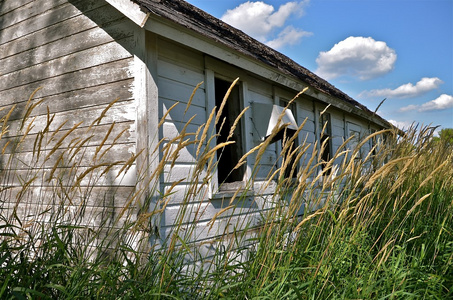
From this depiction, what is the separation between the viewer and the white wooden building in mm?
3514

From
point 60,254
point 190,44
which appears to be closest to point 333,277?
point 60,254

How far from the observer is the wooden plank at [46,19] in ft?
13.7

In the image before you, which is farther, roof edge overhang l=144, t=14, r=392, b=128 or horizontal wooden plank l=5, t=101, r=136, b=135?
horizontal wooden plank l=5, t=101, r=136, b=135

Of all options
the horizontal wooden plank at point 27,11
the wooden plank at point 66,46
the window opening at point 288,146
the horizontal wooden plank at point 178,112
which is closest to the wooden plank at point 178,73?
the horizontal wooden plank at point 178,112

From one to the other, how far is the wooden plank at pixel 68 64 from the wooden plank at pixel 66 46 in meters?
0.06

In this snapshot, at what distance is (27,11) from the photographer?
4.92m

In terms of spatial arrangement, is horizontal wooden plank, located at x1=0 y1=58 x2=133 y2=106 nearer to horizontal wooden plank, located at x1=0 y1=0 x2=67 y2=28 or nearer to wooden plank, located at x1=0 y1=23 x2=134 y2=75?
wooden plank, located at x1=0 y1=23 x2=134 y2=75

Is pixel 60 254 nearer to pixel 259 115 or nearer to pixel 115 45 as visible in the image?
pixel 115 45

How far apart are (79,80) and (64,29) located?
0.78m

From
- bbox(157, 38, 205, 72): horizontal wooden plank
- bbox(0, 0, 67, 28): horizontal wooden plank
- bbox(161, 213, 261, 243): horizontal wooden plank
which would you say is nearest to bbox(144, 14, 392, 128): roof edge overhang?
bbox(157, 38, 205, 72): horizontal wooden plank

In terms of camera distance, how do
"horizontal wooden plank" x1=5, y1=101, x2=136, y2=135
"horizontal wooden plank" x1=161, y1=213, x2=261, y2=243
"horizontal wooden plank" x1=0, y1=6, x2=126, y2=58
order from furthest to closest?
"horizontal wooden plank" x1=0, y1=6, x2=126, y2=58
"horizontal wooden plank" x1=5, y1=101, x2=136, y2=135
"horizontal wooden plank" x1=161, y1=213, x2=261, y2=243

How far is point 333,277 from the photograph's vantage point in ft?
7.20

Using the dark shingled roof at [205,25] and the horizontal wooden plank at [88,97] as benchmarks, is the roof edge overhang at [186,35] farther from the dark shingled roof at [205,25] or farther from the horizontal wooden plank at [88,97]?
the horizontal wooden plank at [88,97]

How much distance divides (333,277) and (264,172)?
3.36m
